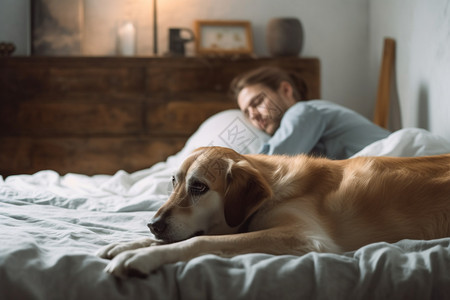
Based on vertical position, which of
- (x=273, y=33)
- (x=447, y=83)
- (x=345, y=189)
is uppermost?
(x=273, y=33)

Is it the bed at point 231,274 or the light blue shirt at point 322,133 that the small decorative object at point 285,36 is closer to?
the light blue shirt at point 322,133

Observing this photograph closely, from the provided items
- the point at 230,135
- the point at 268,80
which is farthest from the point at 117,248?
the point at 268,80

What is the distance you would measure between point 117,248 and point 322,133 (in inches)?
A: 58.9

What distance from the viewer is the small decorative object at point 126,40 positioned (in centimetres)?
414

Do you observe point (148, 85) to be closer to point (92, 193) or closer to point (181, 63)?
point (181, 63)

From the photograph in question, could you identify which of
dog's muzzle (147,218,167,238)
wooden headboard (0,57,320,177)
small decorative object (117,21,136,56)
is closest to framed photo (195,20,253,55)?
wooden headboard (0,57,320,177)

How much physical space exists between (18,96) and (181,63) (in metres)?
1.26

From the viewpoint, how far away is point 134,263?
1.03 meters

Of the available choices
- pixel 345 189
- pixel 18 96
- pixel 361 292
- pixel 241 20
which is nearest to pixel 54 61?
pixel 18 96

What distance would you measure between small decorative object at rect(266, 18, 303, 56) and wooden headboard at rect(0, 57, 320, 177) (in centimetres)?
15

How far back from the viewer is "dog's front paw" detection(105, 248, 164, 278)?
1025 mm

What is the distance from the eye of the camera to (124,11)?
4359 millimetres

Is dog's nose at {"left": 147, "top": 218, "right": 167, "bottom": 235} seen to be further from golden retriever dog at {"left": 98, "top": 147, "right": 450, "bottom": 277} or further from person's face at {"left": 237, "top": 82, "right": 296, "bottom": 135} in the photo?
person's face at {"left": 237, "top": 82, "right": 296, "bottom": 135}

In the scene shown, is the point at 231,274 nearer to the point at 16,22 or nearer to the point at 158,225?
the point at 158,225
